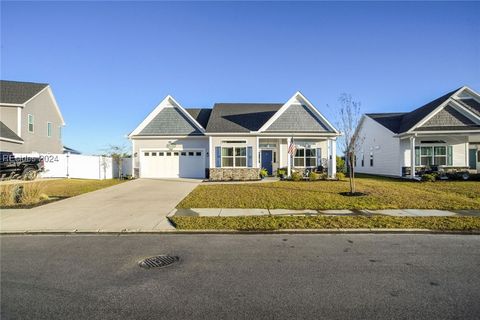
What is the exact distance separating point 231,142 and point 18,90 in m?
21.6

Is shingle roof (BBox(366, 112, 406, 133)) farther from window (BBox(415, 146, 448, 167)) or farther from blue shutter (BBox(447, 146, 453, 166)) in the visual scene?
blue shutter (BBox(447, 146, 453, 166))

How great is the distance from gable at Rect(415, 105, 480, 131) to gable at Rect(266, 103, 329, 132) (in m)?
7.78

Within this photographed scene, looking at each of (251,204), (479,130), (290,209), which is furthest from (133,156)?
(479,130)

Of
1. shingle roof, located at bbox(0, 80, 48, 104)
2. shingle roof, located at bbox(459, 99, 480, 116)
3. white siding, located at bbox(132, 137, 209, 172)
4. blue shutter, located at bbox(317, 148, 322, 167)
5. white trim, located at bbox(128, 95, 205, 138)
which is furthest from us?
shingle roof, located at bbox(0, 80, 48, 104)

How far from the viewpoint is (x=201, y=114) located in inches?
1048

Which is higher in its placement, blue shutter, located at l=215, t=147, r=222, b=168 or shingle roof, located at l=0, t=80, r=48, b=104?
shingle roof, located at l=0, t=80, r=48, b=104

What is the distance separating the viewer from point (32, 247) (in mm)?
5875

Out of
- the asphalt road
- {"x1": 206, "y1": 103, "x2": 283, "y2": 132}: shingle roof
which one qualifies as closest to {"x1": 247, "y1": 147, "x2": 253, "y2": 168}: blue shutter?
{"x1": 206, "y1": 103, "x2": 283, "y2": 132}: shingle roof

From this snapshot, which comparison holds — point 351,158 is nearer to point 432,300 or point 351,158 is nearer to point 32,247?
point 432,300

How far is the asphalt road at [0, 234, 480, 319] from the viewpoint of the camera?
333cm

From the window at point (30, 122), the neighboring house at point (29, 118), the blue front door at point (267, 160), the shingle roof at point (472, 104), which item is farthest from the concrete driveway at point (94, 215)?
the shingle roof at point (472, 104)

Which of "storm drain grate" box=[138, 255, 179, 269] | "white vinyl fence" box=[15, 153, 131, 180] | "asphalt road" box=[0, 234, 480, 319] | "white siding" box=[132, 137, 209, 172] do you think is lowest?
"storm drain grate" box=[138, 255, 179, 269]

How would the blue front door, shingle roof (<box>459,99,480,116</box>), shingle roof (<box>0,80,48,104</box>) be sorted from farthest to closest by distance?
1. shingle roof (<box>0,80,48,104</box>)
2. the blue front door
3. shingle roof (<box>459,99,480,116</box>)

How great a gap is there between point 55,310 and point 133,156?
20256 mm
